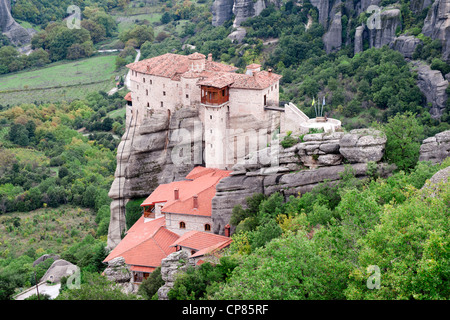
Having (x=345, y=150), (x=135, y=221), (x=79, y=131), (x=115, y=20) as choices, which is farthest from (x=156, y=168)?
(x=115, y=20)

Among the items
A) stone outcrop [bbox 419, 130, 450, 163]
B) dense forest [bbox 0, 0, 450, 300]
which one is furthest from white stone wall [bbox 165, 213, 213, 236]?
stone outcrop [bbox 419, 130, 450, 163]

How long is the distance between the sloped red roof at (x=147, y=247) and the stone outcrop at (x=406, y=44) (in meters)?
49.8

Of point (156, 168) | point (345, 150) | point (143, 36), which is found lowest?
point (156, 168)

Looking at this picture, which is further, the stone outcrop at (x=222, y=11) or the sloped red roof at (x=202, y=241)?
the stone outcrop at (x=222, y=11)

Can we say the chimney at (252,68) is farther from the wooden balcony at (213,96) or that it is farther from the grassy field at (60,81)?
the grassy field at (60,81)

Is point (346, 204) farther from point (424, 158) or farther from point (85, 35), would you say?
point (85, 35)

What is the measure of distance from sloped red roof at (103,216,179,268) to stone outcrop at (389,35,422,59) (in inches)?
1959

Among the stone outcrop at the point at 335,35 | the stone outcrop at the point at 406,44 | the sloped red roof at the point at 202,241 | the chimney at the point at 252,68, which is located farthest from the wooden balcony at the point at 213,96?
the stone outcrop at the point at 335,35

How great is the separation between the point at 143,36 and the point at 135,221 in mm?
103070

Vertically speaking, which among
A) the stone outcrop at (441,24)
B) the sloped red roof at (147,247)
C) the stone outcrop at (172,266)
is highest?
the stone outcrop at (441,24)

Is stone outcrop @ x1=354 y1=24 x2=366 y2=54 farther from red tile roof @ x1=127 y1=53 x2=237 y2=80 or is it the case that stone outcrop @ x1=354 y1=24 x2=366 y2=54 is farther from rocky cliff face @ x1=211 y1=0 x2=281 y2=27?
red tile roof @ x1=127 y1=53 x2=237 y2=80

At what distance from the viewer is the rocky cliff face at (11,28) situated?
159 meters

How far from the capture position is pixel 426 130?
68562 millimetres

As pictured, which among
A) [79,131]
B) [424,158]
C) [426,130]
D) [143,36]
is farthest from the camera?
[143,36]
